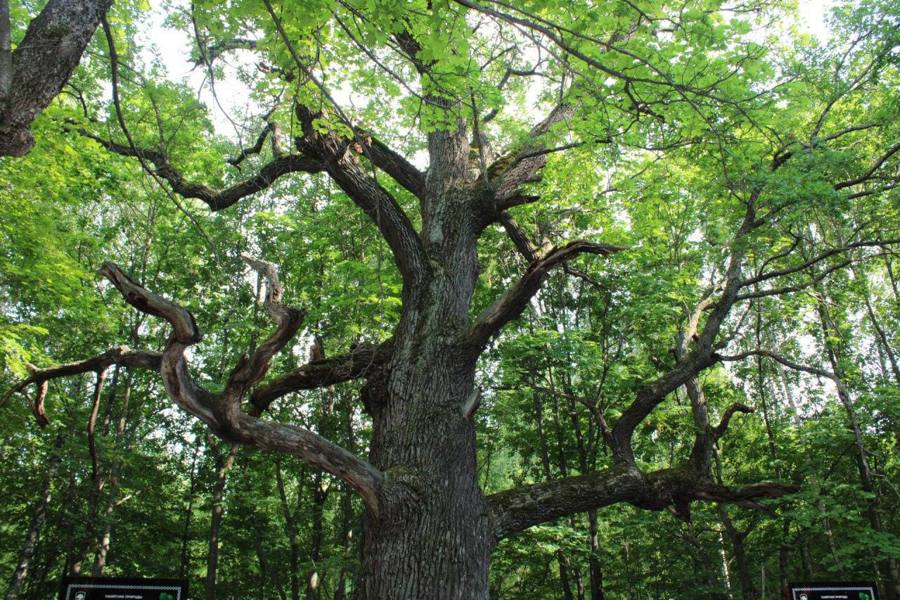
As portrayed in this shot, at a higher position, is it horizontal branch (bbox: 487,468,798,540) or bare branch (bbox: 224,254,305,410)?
bare branch (bbox: 224,254,305,410)

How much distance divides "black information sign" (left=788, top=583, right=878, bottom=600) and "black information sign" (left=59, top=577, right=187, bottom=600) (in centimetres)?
543

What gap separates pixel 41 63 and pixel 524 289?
10.6ft

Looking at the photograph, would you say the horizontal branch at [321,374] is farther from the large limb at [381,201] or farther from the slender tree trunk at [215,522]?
the slender tree trunk at [215,522]

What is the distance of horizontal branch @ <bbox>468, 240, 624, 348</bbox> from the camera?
4.33 meters

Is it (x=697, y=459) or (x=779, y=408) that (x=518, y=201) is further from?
(x=779, y=408)

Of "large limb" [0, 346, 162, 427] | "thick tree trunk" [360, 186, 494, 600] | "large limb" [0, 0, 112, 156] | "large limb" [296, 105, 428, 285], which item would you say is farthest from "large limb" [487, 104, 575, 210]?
"large limb" [0, 0, 112, 156]

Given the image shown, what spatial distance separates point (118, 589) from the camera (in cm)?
413

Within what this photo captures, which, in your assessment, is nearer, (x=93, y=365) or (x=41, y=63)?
(x=41, y=63)

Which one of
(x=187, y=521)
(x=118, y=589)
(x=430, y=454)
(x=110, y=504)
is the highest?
(x=110, y=504)

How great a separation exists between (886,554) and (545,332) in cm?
600

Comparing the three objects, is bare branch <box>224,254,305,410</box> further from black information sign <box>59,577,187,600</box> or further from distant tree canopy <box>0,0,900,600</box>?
black information sign <box>59,577,187,600</box>

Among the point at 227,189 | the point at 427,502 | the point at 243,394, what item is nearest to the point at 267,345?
the point at 243,394

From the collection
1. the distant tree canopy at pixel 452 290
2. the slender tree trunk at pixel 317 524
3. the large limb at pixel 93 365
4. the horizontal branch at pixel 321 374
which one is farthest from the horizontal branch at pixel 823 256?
the slender tree trunk at pixel 317 524

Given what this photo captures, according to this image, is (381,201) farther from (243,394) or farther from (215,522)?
(215,522)
